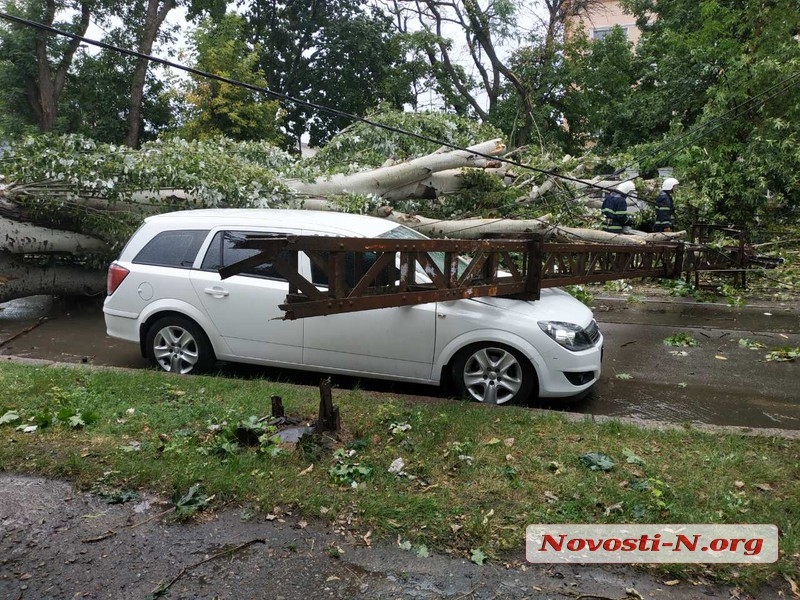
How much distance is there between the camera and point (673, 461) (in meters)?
3.88

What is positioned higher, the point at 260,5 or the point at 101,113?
the point at 260,5

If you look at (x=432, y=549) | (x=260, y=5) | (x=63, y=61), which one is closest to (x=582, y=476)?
(x=432, y=549)

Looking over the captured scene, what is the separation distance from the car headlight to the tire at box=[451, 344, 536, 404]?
0.30 m

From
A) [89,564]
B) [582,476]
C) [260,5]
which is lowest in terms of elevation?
[89,564]

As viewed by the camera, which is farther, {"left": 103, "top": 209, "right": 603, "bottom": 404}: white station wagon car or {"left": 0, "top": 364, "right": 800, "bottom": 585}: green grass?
{"left": 103, "top": 209, "right": 603, "bottom": 404}: white station wagon car

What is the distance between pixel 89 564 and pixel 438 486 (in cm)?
182

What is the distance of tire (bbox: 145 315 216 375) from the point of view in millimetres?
5777

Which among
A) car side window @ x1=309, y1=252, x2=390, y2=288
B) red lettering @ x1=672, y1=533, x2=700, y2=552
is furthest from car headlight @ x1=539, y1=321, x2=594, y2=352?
red lettering @ x1=672, y1=533, x2=700, y2=552

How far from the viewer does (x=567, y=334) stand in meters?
4.96

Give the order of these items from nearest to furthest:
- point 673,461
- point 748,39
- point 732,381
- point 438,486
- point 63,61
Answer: point 438,486
point 673,461
point 732,381
point 748,39
point 63,61

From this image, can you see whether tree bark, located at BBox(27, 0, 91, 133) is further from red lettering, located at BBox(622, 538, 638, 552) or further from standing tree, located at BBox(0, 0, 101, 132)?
red lettering, located at BBox(622, 538, 638, 552)

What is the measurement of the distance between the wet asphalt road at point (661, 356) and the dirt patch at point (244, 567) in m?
2.56

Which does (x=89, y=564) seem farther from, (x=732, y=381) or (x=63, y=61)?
(x=63, y=61)

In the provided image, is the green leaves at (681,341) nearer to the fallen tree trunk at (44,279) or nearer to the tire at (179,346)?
the tire at (179,346)
